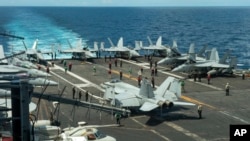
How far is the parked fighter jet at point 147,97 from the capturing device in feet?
120

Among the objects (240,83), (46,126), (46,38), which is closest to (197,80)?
(240,83)

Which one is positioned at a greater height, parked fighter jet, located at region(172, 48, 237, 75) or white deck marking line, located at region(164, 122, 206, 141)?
parked fighter jet, located at region(172, 48, 237, 75)

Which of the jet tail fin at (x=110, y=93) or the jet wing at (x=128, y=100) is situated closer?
the jet wing at (x=128, y=100)

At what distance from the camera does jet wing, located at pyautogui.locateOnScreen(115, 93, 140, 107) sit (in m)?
37.6

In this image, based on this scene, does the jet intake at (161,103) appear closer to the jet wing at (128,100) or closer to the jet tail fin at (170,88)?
the jet wing at (128,100)

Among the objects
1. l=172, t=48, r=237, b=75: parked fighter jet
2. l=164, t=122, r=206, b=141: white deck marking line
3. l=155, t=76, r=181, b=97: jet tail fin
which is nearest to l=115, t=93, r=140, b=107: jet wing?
l=155, t=76, r=181, b=97: jet tail fin

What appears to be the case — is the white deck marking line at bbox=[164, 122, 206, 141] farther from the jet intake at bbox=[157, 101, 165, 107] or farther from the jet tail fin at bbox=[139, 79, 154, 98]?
the jet tail fin at bbox=[139, 79, 154, 98]

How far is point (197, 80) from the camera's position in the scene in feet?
186

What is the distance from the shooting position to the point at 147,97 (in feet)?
124

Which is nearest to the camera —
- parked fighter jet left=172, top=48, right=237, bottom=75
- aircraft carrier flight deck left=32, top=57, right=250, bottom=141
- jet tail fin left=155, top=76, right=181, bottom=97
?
aircraft carrier flight deck left=32, top=57, right=250, bottom=141

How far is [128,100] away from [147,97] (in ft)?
6.01

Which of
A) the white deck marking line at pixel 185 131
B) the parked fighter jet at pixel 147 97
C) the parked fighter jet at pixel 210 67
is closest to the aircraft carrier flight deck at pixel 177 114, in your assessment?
the white deck marking line at pixel 185 131

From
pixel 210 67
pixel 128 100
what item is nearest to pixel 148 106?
pixel 128 100

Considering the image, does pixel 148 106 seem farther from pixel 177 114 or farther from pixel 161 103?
pixel 177 114
